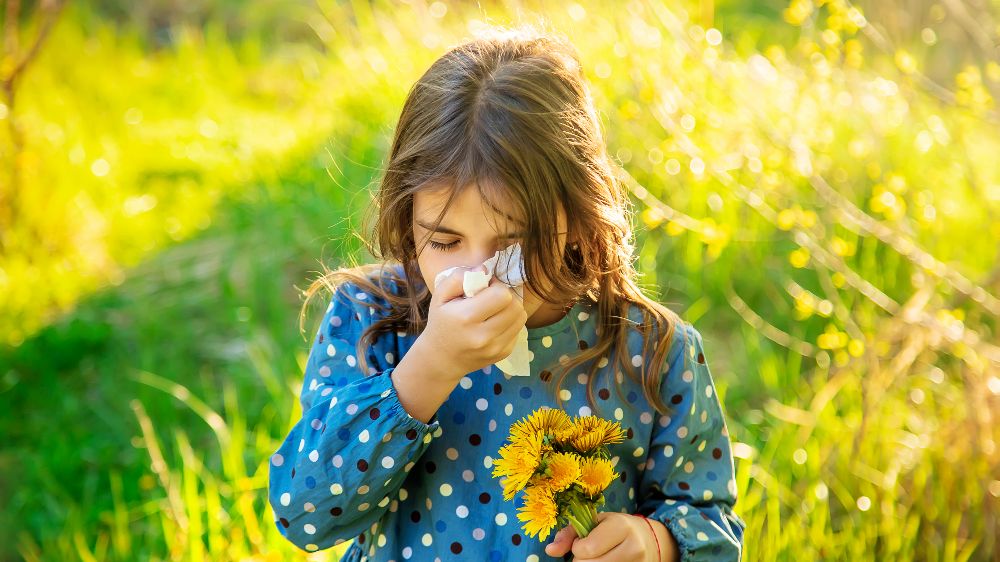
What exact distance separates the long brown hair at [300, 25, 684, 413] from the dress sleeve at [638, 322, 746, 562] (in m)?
0.03

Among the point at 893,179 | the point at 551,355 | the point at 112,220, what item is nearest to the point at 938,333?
the point at 893,179

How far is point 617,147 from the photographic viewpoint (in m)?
3.41

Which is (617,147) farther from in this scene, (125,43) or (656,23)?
(125,43)

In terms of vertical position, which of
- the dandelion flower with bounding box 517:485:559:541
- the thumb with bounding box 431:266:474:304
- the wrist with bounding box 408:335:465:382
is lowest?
the dandelion flower with bounding box 517:485:559:541

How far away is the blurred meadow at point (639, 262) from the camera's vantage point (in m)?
2.25

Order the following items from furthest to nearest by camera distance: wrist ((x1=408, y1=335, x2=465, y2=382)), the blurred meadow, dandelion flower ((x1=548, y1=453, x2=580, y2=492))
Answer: the blurred meadow < wrist ((x1=408, y1=335, x2=465, y2=382)) < dandelion flower ((x1=548, y1=453, x2=580, y2=492))

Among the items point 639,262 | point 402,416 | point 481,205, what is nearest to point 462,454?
point 402,416

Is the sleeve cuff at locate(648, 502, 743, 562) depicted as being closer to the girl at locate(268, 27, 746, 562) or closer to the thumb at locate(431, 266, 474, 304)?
the girl at locate(268, 27, 746, 562)

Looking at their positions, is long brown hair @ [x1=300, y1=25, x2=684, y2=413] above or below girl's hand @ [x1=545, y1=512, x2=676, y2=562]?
Answer: above

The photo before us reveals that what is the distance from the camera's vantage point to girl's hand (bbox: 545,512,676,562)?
1.32 metres

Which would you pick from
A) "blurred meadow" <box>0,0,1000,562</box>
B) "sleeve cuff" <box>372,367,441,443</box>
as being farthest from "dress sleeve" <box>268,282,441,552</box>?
"blurred meadow" <box>0,0,1000,562</box>

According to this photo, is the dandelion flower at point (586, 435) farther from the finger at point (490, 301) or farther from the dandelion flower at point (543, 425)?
the finger at point (490, 301)

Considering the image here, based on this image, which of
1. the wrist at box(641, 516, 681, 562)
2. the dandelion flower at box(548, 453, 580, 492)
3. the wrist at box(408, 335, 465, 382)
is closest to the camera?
the dandelion flower at box(548, 453, 580, 492)

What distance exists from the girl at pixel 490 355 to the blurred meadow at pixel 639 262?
1.65 ft
